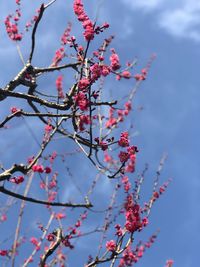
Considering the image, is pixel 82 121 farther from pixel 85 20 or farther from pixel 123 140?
pixel 85 20

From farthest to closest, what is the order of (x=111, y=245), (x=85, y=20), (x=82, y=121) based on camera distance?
1. (x=82, y=121)
2. (x=111, y=245)
3. (x=85, y=20)

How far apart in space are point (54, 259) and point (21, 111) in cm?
386

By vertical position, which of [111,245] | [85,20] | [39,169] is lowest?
[111,245]

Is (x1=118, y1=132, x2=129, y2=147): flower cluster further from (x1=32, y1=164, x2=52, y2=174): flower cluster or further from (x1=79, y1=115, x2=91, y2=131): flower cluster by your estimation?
(x1=32, y1=164, x2=52, y2=174): flower cluster

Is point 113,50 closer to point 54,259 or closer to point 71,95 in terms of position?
point 71,95

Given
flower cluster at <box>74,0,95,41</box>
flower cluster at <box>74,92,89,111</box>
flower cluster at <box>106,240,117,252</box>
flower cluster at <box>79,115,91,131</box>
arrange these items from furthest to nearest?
1. flower cluster at <box>79,115,91,131</box>
2. flower cluster at <box>106,240,117,252</box>
3. flower cluster at <box>74,92,89,111</box>
4. flower cluster at <box>74,0,95,41</box>

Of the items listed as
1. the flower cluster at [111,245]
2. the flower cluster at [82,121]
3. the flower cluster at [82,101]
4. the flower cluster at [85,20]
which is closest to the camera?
the flower cluster at [85,20]

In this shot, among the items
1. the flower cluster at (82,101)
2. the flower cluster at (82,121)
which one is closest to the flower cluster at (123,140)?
the flower cluster at (82,121)

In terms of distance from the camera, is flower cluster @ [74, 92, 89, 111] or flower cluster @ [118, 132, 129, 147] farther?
flower cluster @ [118, 132, 129, 147]

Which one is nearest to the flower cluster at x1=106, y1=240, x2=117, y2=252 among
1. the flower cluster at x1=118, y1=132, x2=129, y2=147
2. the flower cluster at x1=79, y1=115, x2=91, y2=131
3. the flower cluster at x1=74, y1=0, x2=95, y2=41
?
the flower cluster at x1=118, y1=132, x2=129, y2=147

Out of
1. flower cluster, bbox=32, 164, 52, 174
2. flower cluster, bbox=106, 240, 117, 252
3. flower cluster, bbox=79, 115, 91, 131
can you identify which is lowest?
flower cluster, bbox=106, 240, 117, 252

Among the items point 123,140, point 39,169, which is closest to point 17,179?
point 39,169

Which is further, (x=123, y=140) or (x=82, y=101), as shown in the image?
(x=123, y=140)

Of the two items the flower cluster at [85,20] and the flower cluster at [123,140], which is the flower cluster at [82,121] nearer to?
the flower cluster at [123,140]
